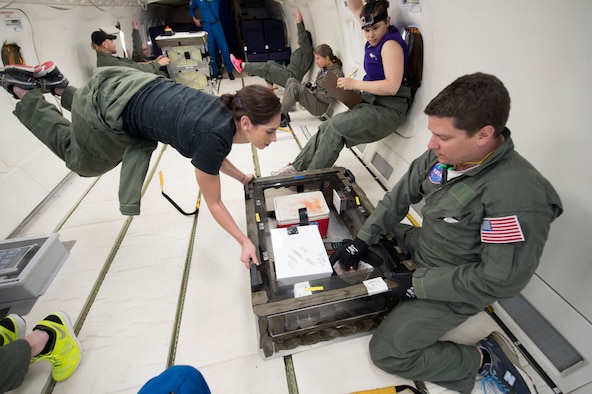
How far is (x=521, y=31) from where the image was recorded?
133 cm

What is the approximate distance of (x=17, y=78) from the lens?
68.3 inches

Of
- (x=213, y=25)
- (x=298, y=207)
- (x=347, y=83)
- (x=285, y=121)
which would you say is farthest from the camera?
(x=213, y=25)

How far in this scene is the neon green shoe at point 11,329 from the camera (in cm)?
136

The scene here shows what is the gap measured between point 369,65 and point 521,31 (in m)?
1.21

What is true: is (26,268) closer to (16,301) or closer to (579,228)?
(16,301)

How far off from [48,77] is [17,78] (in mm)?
157

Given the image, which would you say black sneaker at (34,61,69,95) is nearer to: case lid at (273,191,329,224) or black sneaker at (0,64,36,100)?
black sneaker at (0,64,36,100)

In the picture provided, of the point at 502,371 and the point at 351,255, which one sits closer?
the point at 502,371

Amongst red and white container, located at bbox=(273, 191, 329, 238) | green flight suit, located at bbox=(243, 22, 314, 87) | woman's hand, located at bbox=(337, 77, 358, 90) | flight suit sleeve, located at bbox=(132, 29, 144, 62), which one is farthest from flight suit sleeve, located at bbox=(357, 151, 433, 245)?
flight suit sleeve, located at bbox=(132, 29, 144, 62)

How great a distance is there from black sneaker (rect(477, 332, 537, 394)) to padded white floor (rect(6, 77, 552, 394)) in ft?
0.27

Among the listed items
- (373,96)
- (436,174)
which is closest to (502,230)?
(436,174)

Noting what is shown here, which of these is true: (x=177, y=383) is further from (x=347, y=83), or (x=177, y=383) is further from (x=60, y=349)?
(x=347, y=83)

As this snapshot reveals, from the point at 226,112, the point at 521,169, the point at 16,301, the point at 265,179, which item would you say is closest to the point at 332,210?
the point at 265,179

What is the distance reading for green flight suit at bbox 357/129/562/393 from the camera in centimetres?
99
